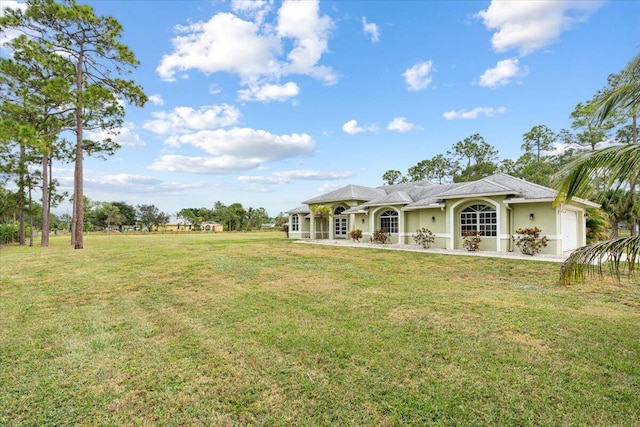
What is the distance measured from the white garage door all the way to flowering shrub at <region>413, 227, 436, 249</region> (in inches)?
251

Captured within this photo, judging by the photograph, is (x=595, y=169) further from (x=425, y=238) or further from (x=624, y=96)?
(x=425, y=238)

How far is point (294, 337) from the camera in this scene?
457cm

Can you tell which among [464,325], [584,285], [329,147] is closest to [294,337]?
[464,325]

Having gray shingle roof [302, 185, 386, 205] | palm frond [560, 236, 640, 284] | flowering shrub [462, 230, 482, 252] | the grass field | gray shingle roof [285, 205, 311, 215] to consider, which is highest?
gray shingle roof [302, 185, 386, 205]

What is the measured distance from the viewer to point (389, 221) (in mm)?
21984

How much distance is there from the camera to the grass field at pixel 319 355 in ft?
9.44

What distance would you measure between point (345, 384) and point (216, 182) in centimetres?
4823

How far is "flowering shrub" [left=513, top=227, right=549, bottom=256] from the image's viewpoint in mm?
14234

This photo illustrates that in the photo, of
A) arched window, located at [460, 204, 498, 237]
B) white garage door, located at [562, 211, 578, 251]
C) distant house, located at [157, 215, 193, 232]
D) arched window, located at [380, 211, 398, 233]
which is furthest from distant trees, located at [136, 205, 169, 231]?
white garage door, located at [562, 211, 578, 251]

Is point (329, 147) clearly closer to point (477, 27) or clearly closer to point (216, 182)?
point (477, 27)

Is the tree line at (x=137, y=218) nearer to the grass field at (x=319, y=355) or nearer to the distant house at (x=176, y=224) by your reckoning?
the distant house at (x=176, y=224)

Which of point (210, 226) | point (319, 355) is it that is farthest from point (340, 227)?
point (210, 226)

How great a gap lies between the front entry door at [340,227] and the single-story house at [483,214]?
292 cm

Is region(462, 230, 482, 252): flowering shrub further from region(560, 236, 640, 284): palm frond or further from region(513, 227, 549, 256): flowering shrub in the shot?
region(560, 236, 640, 284): palm frond
